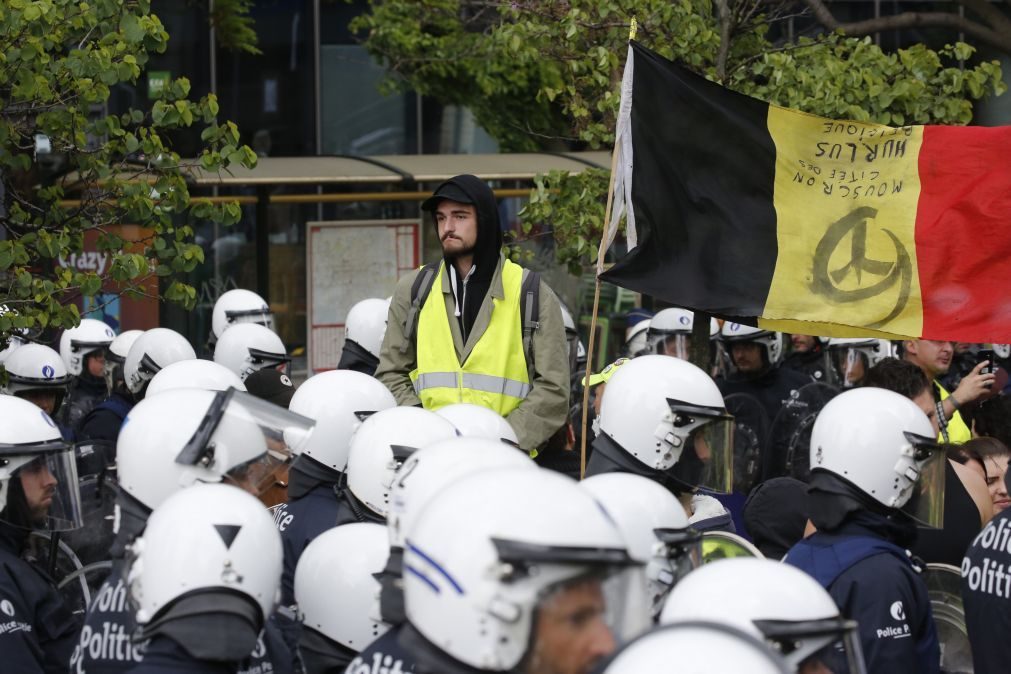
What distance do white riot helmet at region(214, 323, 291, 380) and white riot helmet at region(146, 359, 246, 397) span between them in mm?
3075

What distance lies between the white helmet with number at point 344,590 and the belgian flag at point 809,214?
2.62 m

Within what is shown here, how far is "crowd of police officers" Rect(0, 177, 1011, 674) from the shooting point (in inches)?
105

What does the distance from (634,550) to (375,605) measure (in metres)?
0.72

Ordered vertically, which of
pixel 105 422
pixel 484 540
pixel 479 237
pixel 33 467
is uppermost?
pixel 479 237

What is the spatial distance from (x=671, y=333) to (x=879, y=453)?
5639 millimetres

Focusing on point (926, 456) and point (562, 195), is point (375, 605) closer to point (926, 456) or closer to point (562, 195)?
point (926, 456)

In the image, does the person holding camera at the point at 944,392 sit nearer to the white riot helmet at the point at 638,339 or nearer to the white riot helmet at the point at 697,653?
Answer: the white riot helmet at the point at 638,339

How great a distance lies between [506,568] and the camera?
2.61m

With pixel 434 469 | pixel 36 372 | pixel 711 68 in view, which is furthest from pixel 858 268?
pixel 36 372

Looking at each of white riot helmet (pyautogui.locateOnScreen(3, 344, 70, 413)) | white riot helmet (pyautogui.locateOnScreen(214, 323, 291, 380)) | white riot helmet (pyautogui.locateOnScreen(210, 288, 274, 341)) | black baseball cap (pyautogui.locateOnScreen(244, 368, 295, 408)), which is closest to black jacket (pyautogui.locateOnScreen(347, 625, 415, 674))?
black baseball cap (pyautogui.locateOnScreen(244, 368, 295, 408))

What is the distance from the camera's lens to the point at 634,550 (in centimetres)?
377

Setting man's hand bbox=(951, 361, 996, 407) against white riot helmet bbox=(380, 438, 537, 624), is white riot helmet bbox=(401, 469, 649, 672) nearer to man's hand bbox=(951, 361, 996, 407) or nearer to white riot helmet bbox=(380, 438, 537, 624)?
white riot helmet bbox=(380, 438, 537, 624)

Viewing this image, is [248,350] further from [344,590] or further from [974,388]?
[344,590]

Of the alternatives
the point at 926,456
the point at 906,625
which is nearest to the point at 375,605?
the point at 906,625
